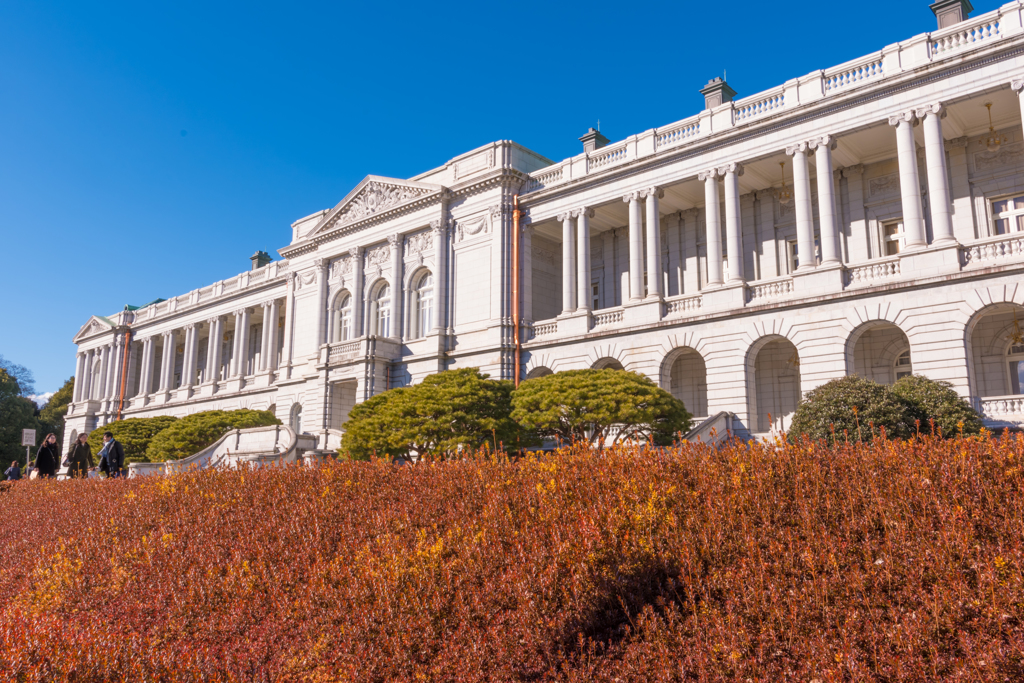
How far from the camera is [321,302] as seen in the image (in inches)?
1690

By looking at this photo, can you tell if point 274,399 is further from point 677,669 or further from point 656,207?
point 677,669

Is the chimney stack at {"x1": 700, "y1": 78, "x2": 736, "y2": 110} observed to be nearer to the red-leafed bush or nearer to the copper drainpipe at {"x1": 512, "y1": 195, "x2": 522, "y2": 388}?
the copper drainpipe at {"x1": 512, "y1": 195, "x2": 522, "y2": 388}

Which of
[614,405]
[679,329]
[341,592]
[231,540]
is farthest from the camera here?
[679,329]

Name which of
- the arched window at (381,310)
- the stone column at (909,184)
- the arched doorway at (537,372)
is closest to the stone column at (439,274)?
the arched window at (381,310)

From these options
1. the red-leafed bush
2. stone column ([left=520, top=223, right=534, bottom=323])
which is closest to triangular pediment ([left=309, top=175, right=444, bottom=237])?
stone column ([left=520, top=223, right=534, bottom=323])

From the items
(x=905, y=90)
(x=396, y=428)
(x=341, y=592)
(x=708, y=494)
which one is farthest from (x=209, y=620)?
(x=905, y=90)

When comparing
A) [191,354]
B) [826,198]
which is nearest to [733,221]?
[826,198]

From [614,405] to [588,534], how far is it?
1469cm

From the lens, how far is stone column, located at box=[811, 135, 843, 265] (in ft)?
84.1

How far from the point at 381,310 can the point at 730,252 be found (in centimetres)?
2000

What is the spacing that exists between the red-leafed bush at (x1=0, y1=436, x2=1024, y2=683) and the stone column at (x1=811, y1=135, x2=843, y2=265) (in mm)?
18466

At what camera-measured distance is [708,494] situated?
782 cm

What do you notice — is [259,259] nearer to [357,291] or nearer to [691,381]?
[357,291]

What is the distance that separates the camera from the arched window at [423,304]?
124 feet
